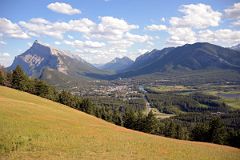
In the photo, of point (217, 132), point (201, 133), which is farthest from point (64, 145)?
point (201, 133)

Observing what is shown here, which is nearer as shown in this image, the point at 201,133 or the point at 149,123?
the point at 201,133

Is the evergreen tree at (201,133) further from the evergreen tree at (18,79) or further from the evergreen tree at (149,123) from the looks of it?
the evergreen tree at (18,79)

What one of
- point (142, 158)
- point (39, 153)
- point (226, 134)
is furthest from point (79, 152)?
point (226, 134)

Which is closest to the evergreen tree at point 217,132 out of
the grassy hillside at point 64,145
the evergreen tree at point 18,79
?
the grassy hillside at point 64,145

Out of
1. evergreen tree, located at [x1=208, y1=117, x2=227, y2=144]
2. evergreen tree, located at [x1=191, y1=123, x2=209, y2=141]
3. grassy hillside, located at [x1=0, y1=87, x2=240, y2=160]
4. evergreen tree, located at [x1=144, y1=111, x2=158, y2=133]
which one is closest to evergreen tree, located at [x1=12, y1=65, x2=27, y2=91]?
evergreen tree, located at [x1=144, y1=111, x2=158, y2=133]

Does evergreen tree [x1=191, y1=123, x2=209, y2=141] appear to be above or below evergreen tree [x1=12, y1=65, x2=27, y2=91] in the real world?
below

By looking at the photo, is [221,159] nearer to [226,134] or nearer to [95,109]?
[226,134]

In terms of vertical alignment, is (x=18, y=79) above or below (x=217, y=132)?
above

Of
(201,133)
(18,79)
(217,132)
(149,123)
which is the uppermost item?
(18,79)

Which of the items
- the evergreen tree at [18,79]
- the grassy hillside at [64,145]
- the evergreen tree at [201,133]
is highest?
the evergreen tree at [18,79]

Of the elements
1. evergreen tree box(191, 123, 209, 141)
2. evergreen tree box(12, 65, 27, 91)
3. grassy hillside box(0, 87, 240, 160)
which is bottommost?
evergreen tree box(191, 123, 209, 141)

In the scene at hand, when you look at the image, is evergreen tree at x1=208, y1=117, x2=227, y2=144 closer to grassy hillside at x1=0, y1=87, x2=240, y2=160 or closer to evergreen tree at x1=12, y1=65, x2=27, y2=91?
grassy hillside at x1=0, y1=87, x2=240, y2=160

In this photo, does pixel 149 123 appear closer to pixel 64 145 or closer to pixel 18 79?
pixel 18 79

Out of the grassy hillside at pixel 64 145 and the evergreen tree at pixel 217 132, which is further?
the evergreen tree at pixel 217 132
